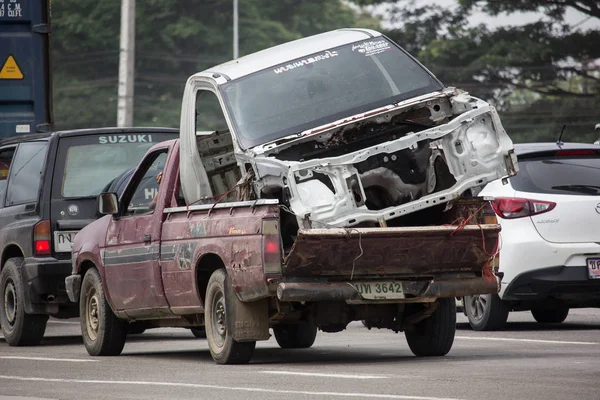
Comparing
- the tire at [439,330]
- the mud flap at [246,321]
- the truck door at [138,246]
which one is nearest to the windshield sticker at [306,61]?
the truck door at [138,246]

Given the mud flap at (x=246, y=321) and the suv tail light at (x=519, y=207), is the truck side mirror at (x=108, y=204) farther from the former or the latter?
the suv tail light at (x=519, y=207)

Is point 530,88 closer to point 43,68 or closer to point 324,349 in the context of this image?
point 43,68

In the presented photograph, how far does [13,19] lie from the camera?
20156 millimetres

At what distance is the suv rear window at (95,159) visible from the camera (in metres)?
14.8

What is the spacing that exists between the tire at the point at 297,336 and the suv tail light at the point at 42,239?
9.15 feet

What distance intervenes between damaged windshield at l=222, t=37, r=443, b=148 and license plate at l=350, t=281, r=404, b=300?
130cm

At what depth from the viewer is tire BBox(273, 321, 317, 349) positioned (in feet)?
43.0

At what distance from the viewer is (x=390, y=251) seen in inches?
418

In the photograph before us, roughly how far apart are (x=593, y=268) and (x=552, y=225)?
0.53 m

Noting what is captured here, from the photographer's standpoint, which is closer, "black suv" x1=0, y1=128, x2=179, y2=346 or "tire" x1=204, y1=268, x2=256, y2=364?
"tire" x1=204, y1=268, x2=256, y2=364

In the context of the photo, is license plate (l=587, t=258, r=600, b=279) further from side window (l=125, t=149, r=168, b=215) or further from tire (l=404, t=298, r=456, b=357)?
side window (l=125, t=149, r=168, b=215)

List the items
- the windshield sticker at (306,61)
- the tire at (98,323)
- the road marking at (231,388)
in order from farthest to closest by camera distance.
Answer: the tire at (98,323)
the windshield sticker at (306,61)
the road marking at (231,388)

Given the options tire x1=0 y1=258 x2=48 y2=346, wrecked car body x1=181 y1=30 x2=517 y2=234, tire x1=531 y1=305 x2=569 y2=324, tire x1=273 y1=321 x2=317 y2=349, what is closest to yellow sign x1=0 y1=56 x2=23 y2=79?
tire x1=0 y1=258 x2=48 y2=346

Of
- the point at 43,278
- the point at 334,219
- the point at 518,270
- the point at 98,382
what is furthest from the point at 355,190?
the point at 43,278
